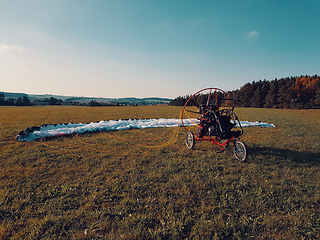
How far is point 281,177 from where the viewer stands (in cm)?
634

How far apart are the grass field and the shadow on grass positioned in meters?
0.10

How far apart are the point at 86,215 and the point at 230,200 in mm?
4029

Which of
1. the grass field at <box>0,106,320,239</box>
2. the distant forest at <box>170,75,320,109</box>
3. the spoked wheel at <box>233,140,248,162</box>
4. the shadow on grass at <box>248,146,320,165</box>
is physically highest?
the distant forest at <box>170,75,320,109</box>

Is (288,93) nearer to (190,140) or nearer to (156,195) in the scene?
(190,140)

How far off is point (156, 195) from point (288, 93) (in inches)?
3411

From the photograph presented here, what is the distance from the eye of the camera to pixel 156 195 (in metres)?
4.96

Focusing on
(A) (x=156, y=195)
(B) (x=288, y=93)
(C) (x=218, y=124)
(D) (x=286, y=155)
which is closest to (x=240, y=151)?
(C) (x=218, y=124)

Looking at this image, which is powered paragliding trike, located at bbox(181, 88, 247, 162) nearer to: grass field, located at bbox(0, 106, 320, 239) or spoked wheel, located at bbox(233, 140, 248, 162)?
spoked wheel, located at bbox(233, 140, 248, 162)

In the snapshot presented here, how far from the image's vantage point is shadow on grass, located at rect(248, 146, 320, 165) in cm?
812

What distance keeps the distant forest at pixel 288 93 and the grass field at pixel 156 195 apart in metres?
54.2

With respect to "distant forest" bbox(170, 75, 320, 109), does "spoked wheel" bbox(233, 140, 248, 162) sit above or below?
below

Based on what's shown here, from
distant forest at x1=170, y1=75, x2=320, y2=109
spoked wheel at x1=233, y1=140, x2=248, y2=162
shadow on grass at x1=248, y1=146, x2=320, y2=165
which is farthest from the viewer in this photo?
distant forest at x1=170, y1=75, x2=320, y2=109

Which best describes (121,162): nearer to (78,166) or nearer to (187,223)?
(78,166)

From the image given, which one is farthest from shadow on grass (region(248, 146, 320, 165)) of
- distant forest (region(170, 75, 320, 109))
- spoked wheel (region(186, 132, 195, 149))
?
distant forest (region(170, 75, 320, 109))
